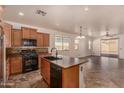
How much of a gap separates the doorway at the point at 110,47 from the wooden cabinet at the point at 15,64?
10.1 metres

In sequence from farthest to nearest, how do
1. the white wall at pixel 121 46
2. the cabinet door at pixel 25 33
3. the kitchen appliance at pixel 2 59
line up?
the white wall at pixel 121 46, the cabinet door at pixel 25 33, the kitchen appliance at pixel 2 59

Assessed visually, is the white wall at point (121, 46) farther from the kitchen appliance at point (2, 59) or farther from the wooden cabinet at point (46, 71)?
the kitchen appliance at point (2, 59)

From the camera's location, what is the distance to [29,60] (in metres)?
5.77

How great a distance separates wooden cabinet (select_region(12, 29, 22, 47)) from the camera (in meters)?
5.34

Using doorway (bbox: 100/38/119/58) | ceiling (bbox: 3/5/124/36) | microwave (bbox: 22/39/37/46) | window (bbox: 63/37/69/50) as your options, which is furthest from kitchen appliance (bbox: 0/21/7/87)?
doorway (bbox: 100/38/119/58)

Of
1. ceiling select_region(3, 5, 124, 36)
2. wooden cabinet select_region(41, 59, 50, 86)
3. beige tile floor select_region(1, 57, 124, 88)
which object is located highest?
ceiling select_region(3, 5, 124, 36)

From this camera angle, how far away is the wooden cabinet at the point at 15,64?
5.06 meters

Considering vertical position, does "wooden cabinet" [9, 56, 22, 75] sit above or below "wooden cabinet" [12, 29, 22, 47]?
below

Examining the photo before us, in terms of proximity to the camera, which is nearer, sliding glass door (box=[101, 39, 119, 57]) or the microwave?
the microwave

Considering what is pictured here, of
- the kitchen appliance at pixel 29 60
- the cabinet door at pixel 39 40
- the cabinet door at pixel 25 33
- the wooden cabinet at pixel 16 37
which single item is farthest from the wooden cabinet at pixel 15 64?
the cabinet door at pixel 39 40

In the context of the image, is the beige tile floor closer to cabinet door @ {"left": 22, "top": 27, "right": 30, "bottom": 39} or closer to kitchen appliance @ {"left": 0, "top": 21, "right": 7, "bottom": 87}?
kitchen appliance @ {"left": 0, "top": 21, "right": 7, "bottom": 87}

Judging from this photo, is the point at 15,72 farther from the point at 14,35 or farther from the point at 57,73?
the point at 57,73
